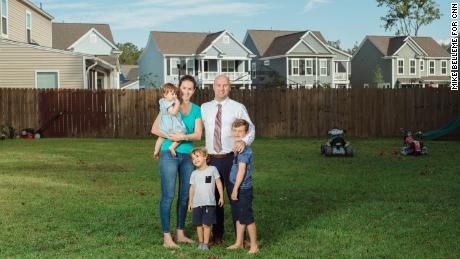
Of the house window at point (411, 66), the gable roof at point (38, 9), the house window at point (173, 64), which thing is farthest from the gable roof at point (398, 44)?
the gable roof at point (38, 9)

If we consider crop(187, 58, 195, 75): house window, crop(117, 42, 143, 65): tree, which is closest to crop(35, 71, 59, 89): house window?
crop(187, 58, 195, 75): house window

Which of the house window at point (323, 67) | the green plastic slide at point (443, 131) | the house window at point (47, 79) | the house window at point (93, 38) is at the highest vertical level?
the house window at point (93, 38)

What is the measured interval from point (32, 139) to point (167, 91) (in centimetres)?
1988

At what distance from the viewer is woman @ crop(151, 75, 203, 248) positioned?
282 inches

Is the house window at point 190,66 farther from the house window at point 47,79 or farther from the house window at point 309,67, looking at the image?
the house window at point 47,79

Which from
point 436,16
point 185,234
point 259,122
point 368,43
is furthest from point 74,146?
point 436,16

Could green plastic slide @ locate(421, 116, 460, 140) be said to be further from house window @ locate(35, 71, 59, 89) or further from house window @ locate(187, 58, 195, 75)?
house window @ locate(187, 58, 195, 75)

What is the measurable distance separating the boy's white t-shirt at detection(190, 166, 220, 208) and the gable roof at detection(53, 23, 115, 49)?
180ft

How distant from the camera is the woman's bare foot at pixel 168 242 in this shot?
7.03 metres

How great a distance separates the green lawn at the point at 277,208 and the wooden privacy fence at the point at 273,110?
381 inches

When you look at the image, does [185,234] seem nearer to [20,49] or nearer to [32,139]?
[32,139]

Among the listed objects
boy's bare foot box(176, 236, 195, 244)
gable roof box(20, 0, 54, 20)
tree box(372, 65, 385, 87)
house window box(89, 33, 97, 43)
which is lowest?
boy's bare foot box(176, 236, 195, 244)

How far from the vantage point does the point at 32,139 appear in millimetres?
25656

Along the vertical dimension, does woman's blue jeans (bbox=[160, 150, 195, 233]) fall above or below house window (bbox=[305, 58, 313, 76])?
below
